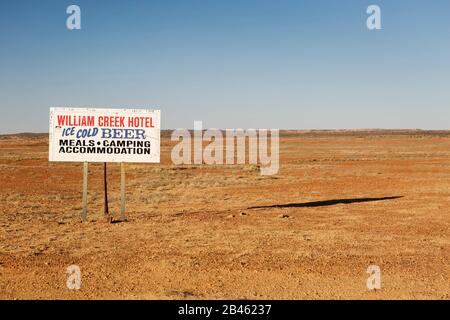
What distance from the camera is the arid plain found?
25.6ft

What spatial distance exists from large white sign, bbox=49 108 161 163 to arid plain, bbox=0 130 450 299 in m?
2.10

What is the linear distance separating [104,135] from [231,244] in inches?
235

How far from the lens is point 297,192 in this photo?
21547 millimetres

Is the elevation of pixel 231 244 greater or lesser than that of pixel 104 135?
lesser

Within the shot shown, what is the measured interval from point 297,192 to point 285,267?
12746mm

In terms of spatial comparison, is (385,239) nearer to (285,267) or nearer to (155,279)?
(285,267)

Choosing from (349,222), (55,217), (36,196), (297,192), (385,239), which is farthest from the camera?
(297,192)

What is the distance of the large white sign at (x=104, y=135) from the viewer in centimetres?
1407

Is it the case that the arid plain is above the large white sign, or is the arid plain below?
below

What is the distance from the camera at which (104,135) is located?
1427 centimetres

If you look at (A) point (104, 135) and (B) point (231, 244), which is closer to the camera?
(B) point (231, 244)
